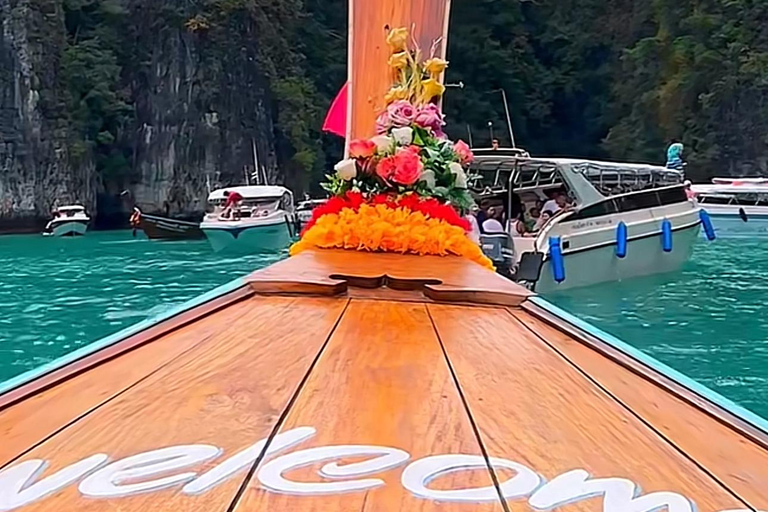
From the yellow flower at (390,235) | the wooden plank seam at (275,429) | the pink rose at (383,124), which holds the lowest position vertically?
the wooden plank seam at (275,429)

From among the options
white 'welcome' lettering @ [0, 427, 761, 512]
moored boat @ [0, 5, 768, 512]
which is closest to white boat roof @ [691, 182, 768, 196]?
moored boat @ [0, 5, 768, 512]

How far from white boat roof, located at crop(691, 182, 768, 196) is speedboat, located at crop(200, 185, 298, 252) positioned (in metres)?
8.54

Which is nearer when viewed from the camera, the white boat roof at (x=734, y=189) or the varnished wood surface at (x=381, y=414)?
the varnished wood surface at (x=381, y=414)

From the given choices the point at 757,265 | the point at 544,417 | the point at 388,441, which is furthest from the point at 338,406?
the point at 757,265

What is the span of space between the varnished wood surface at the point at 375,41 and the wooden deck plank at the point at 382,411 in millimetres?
1767

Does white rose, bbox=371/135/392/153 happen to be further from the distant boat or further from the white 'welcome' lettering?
the distant boat

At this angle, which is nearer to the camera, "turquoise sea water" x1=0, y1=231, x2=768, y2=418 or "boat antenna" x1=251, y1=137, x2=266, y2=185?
"turquoise sea water" x1=0, y1=231, x2=768, y2=418

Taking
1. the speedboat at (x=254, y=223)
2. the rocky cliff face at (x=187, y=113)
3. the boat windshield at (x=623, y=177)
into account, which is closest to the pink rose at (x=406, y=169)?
the boat windshield at (x=623, y=177)

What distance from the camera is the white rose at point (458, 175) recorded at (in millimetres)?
2855

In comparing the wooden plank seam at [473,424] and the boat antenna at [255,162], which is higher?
the boat antenna at [255,162]

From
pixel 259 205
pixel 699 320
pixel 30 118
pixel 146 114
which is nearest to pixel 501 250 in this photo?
pixel 699 320

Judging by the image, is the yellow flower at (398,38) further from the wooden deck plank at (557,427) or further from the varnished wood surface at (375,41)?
the wooden deck plank at (557,427)

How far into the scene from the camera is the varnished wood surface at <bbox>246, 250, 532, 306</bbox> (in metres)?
1.92

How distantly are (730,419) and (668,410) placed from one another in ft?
0.27
